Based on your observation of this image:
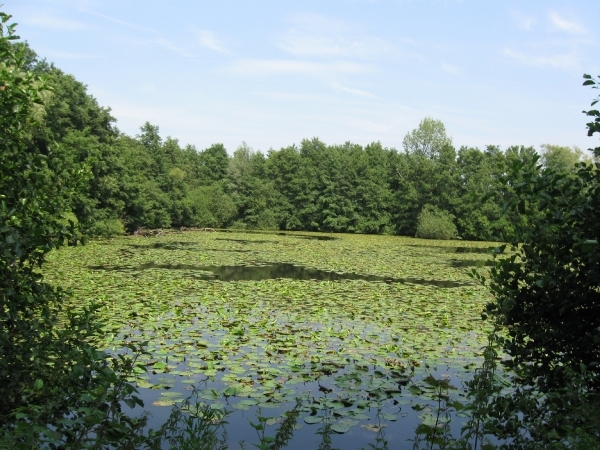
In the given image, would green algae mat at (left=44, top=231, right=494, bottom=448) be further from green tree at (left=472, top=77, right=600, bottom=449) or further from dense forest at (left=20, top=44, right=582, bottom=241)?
dense forest at (left=20, top=44, right=582, bottom=241)

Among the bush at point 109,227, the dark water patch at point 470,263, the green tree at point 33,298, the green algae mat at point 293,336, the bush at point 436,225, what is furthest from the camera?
the bush at point 436,225

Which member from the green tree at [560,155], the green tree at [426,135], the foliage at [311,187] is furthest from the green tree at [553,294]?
the green tree at [426,135]

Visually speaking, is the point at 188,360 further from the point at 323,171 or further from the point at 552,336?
the point at 323,171

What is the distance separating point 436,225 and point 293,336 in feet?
120

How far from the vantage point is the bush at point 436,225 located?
4281 centimetres

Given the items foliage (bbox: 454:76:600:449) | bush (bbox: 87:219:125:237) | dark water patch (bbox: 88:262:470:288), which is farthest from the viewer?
bush (bbox: 87:219:125:237)

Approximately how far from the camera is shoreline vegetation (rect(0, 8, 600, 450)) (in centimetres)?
306

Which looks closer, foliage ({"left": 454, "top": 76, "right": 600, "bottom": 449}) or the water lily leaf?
foliage ({"left": 454, "top": 76, "right": 600, "bottom": 449})

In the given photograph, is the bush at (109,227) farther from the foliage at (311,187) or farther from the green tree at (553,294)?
the green tree at (553,294)

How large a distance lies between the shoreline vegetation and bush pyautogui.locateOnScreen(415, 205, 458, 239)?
20.5 meters

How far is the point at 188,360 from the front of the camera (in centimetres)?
687

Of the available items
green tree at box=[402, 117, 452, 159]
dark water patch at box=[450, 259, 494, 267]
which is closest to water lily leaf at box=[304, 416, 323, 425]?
dark water patch at box=[450, 259, 494, 267]

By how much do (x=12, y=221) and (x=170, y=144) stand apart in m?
51.5

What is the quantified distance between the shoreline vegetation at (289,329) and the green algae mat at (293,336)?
0.04m
